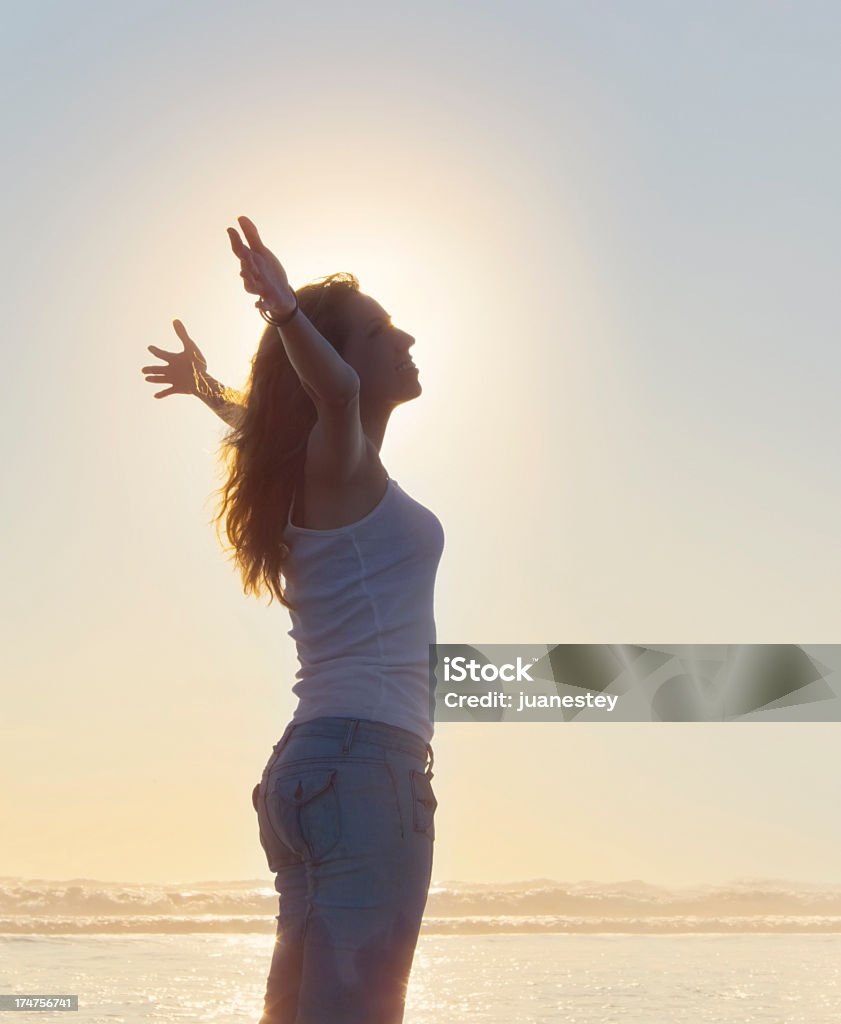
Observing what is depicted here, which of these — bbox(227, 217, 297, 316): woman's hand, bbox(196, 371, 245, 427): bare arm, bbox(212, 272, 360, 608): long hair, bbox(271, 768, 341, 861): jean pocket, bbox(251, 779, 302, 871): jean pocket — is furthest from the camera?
bbox(196, 371, 245, 427): bare arm

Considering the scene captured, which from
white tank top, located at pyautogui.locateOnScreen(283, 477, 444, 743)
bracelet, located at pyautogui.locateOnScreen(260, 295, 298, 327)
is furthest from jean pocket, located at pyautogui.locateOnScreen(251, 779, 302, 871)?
bracelet, located at pyautogui.locateOnScreen(260, 295, 298, 327)

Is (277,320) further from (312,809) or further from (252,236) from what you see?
(312,809)

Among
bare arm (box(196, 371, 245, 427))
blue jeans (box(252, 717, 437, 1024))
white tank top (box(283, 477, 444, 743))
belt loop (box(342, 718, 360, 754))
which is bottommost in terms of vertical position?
blue jeans (box(252, 717, 437, 1024))

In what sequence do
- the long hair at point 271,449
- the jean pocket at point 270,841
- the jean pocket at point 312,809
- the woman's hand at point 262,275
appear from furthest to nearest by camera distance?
the long hair at point 271,449
the jean pocket at point 270,841
the jean pocket at point 312,809
the woman's hand at point 262,275

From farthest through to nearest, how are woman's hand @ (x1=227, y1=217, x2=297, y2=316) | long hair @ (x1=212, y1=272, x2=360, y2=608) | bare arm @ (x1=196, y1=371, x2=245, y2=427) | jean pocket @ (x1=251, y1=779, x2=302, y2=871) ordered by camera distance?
bare arm @ (x1=196, y1=371, x2=245, y2=427), long hair @ (x1=212, y1=272, x2=360, y2=608), jean pocket @ (x1=251, y1=779, x2=302, y2=871), woman's hand @ (x1=227, y1=217, x2=297, y2=316)

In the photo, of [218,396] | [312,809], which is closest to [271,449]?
[312,809]

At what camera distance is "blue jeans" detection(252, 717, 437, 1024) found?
2.44 m

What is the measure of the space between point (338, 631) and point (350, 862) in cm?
50

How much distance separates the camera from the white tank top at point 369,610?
104 inches

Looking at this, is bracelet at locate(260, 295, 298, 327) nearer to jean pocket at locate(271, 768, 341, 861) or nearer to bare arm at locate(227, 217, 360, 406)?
bare arm at locate(227, 217, 360, 406)

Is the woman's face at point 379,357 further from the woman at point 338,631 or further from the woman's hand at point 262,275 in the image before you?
the woman's hand at point 262,275

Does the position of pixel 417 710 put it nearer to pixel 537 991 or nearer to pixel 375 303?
pixel 375 303

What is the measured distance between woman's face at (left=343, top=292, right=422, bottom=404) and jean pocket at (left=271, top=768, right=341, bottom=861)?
86cm

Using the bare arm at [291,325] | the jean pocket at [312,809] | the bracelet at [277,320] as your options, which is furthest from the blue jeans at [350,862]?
the bracelet at [277,320]
